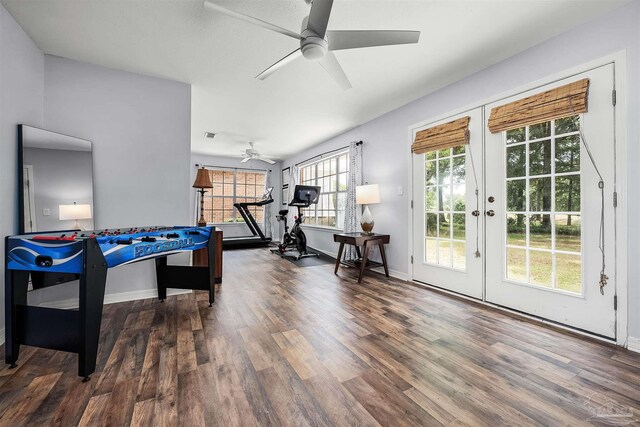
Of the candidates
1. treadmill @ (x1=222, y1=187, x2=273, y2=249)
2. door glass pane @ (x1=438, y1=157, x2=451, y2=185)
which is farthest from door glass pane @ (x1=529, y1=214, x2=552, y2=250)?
treadmill @ (x1=222, y1=187, x2=273, y2=249)

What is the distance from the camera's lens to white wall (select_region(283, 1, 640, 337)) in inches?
71.6

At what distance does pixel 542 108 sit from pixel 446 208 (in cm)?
130

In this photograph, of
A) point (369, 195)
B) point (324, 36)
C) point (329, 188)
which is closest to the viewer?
point (324, 36)

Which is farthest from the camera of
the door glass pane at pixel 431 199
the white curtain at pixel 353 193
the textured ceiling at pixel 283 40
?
the white curtain at pixel 353 193

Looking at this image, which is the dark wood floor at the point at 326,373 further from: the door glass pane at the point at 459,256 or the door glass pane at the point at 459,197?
the door glass pane at the point at 459,197

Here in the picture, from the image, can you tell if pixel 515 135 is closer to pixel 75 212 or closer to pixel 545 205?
pixel 545 205

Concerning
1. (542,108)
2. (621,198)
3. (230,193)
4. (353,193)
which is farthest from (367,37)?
(230,193)

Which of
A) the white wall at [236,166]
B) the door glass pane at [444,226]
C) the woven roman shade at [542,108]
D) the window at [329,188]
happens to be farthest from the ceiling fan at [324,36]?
the white wall at [236,166]

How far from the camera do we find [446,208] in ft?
10.3

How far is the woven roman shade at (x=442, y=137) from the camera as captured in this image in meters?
2.88

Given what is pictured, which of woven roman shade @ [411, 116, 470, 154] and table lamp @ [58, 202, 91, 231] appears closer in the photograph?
table lamp @ [58, 202, 91, 231]

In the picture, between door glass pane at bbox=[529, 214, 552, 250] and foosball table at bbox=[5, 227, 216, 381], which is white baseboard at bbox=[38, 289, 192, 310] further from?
door glass pane at bbox=[529, 214, 552, 250]

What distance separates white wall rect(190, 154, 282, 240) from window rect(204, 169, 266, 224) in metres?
0.20

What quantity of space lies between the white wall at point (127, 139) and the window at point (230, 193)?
4433mm
